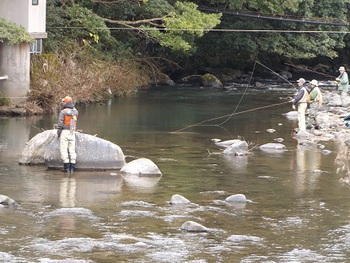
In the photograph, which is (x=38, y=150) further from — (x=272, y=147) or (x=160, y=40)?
(x=160, y=40)

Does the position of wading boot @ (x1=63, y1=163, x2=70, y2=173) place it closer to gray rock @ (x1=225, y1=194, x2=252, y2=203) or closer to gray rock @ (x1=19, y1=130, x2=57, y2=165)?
gray rock @ (x1=19, y1=130, x2=57, y2=165)

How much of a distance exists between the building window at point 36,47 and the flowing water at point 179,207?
5.90 metres

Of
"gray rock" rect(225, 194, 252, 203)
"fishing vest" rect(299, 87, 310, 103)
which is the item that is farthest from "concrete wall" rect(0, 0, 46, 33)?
"gray rock" rect(225, 194, 252, 203)

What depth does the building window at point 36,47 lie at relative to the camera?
1354 inches

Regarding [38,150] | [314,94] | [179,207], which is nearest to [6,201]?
[179,207]

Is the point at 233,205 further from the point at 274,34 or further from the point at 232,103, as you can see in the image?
the point at 274,34

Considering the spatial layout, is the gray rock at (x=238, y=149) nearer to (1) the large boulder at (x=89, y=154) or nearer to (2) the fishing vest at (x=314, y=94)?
(1) the large boulder at (x=89, y=154)

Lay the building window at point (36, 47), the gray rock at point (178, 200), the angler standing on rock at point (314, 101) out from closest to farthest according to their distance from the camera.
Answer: the gray rock at point (178, 200), the angler standing on rock at point (314, 101), the building window at point (36, 47)

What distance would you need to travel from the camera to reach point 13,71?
3203 cm

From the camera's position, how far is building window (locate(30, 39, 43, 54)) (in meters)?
34.4

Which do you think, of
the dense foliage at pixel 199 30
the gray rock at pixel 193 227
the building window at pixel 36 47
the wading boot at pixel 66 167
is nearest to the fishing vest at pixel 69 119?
the wading boot at pixel 66 167

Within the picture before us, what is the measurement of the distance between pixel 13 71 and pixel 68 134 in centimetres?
1234

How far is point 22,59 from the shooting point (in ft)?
106

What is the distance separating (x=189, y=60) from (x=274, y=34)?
16.5 ft
